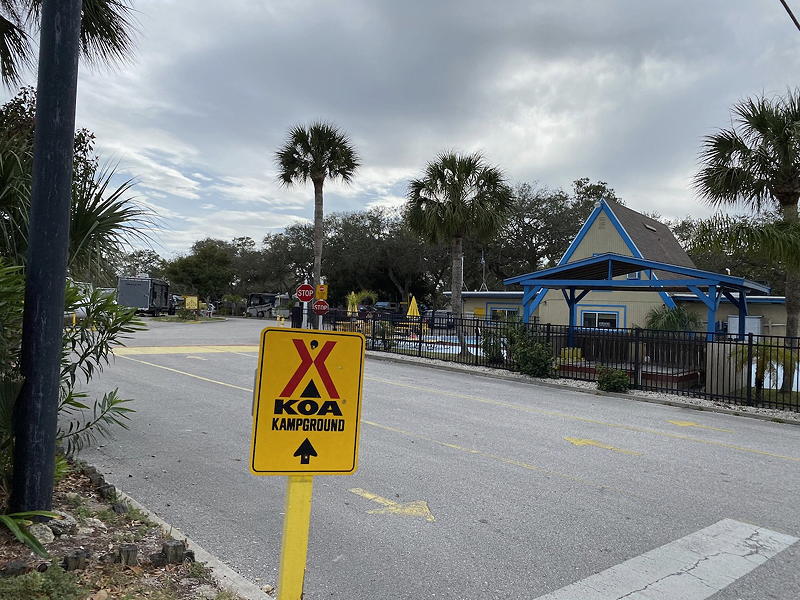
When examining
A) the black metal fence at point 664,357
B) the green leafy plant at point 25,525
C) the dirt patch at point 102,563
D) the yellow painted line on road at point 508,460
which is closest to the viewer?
the dirt patch at point 102,563

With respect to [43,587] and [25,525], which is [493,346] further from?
[43,587]

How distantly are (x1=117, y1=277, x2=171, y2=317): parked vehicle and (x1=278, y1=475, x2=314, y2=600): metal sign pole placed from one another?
4510 cm

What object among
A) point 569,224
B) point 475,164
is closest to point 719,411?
point 475,164

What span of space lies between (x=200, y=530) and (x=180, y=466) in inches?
78.7

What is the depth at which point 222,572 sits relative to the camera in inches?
159

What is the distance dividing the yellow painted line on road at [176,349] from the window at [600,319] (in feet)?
51.9

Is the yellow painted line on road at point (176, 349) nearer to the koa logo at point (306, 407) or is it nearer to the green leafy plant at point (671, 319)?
the green leafy plant at point (671, 319)

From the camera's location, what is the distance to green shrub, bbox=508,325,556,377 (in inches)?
659

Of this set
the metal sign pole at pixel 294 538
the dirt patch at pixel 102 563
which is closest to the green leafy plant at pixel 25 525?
the dirt patch at pixel 102 563

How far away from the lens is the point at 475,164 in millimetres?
21891

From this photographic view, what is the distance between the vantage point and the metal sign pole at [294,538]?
286 centimetres

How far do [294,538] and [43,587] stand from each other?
61.1 inches

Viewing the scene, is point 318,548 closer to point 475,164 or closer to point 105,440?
point 105,440

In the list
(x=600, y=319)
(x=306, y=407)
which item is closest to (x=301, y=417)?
(x=306, y=407)
